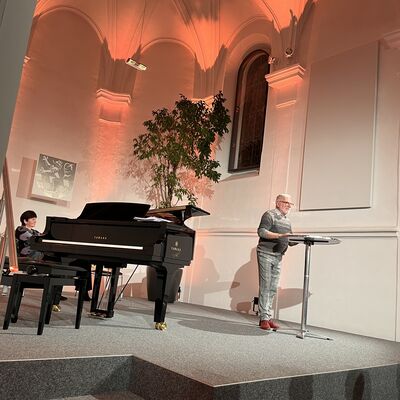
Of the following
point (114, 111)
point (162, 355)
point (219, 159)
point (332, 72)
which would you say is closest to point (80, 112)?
point (114, 111)

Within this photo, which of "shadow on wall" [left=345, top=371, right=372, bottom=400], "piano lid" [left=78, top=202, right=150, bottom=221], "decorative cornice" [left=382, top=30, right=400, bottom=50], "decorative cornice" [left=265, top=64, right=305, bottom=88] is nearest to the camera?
"shadow on wall" [left=345, top=371, right=372, bottom=400]

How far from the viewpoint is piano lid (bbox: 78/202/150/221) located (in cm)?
405

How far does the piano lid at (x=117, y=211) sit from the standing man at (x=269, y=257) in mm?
1381

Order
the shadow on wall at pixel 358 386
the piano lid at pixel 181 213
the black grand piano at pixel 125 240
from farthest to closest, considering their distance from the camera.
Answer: the piano lid at pixel 181 213 < the black grand piano at pixel 125 240 < the shadow on wall at pixel 358 386

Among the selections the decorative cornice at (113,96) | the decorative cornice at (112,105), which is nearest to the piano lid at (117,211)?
the decorative cornice at (112,105)

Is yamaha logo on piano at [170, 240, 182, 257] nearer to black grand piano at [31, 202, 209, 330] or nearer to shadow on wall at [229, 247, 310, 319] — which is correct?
black grand piano at [31, 202, 209, 330]

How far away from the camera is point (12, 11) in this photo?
104 centimetres

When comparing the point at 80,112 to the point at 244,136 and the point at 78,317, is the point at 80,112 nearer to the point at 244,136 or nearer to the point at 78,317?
the point at 244,136

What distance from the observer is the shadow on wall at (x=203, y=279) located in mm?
7125

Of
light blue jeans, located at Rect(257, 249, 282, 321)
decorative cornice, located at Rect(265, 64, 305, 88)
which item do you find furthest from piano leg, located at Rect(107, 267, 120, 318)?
decorative cornice, located at Rect(265, 64, 305, 88)

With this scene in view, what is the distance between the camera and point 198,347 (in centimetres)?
304

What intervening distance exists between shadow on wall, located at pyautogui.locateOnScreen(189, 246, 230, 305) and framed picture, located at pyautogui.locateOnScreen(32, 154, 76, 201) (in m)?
2.65

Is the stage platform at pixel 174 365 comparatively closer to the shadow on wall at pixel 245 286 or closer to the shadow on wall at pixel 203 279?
the shadow on wall at pixel 245 286

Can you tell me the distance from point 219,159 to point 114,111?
241 cm
